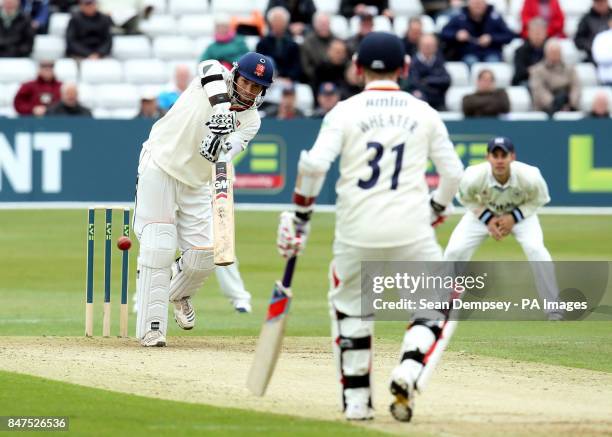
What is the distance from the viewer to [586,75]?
22.8m

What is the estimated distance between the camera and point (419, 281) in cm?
802

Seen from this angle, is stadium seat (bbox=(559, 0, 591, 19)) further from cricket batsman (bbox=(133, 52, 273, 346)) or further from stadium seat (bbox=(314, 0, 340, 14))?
cricket batsman (bbox=(133, 52, 273, 346))

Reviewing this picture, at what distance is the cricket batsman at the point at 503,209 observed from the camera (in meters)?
13.0

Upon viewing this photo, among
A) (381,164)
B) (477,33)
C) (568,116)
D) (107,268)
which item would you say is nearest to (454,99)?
(477,33)

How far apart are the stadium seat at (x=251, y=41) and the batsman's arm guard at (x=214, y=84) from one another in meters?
12.2

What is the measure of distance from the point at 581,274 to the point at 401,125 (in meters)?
8.39

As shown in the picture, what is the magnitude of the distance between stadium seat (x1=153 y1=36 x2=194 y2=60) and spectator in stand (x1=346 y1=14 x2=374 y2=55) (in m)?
2.67

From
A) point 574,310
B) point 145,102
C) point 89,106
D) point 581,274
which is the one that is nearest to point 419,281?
point 574,310

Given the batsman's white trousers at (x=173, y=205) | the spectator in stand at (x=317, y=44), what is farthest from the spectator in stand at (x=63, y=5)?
the batsman's white trousers at (x=173, y=205)

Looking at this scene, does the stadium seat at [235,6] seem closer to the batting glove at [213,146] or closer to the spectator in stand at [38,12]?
the spectator in stand at [38,12]

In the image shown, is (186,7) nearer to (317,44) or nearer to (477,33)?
(317,44)

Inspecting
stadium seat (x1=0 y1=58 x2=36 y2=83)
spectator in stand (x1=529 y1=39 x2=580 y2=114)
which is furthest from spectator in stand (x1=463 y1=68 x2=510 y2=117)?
stadium seat (x1=0 y1=58 x2=36 y2=83)

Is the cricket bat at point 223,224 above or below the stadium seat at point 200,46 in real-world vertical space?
above

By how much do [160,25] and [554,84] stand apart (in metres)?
6.65
